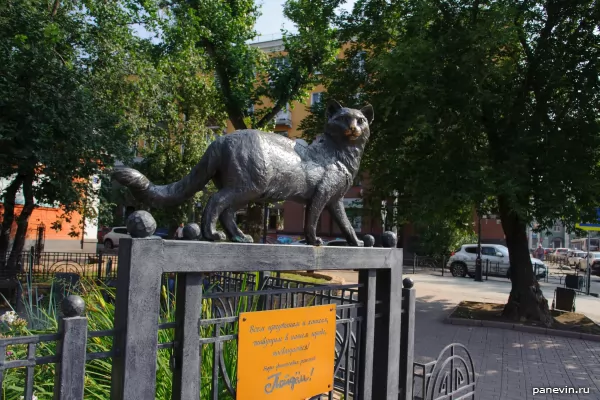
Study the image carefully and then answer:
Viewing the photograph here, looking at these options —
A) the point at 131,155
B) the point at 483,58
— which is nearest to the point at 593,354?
the point at 483,58

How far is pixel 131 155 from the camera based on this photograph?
10.9m

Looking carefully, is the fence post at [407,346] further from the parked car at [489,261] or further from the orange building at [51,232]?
the parked car at [489,261]

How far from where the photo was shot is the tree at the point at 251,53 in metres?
14.3

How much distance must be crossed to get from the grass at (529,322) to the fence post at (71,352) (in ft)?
35.1

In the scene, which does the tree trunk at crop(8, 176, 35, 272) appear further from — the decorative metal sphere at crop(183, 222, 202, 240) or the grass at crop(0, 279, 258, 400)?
the decorative metal sphere at crop(183, 222, 202, 240)

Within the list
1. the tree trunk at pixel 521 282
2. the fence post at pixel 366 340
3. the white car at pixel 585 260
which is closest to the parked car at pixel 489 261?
the white car at pixel 585 260

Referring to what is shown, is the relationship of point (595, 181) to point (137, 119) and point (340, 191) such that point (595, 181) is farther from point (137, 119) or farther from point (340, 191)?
point (137, 119)

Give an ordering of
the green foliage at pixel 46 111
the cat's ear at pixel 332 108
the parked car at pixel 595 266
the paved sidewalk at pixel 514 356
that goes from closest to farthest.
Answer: the cat's ear at pixel 332 108 → the paved sidewalk at pixel 514 356 → the green foliage at pixel 46 111 → the parked car at pixel 595 266

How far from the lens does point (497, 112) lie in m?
10.4

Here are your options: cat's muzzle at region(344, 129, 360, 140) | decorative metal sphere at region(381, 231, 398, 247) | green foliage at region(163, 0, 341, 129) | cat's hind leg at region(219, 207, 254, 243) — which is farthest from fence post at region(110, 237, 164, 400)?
green foliage at region(163, 0, 341, 129)

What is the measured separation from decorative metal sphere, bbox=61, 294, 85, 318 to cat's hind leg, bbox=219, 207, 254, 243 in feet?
3.65

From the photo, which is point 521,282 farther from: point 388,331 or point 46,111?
point 46,111

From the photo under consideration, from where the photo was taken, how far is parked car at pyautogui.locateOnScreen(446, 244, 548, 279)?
73.6 ft

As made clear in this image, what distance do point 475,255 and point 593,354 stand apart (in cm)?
1506
